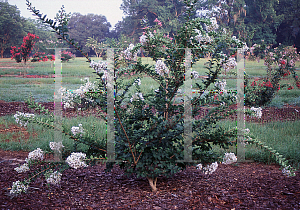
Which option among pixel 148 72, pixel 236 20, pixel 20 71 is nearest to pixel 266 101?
pixel 148 72

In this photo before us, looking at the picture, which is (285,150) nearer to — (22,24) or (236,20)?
(236,20)

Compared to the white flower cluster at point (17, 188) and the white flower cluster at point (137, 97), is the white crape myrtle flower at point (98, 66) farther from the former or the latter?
the white flower cluster at point (17, 188)

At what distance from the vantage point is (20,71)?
30.4 ft

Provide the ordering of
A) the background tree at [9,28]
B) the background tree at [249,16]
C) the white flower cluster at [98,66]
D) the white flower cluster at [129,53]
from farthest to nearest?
the background tree at [249,16] → the background tree at [9,28] → the white flower cluster at [129,53] → the white flower cluster at [98,66]

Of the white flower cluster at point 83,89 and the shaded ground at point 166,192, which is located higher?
the white flower cluster at point 83,89

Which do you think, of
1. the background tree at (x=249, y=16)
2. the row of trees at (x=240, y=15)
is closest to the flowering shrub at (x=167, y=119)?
the row of trees at (x=240, y=15)

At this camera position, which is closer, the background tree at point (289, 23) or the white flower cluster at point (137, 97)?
the white flower cluster at point (137, 97)

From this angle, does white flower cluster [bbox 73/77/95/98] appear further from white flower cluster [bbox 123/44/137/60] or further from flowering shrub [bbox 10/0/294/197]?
white flower cluster [bbox 123/44/137/60]

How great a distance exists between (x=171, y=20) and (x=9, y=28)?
20.4 ft

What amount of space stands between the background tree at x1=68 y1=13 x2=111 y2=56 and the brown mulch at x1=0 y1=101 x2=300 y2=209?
873cm

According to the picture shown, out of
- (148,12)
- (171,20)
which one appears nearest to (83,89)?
(171,20)

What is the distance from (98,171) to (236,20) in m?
9.82

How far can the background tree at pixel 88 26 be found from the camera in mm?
10010

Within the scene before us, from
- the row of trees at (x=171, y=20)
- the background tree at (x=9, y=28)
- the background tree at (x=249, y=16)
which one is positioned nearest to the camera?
the background tree at (x=9, y=28)
